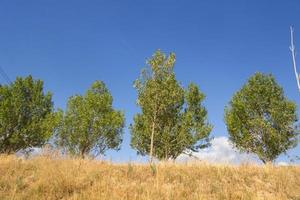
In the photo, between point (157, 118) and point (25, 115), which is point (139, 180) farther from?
point (25, 115)

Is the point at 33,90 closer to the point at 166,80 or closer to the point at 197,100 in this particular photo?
the point at 166,80

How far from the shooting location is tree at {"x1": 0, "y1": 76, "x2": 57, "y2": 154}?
3231 centimetres

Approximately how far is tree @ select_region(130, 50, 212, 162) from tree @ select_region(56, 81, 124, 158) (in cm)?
202

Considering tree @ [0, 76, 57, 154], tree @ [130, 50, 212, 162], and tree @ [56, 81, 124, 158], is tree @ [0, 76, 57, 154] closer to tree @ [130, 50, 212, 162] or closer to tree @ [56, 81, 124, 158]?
tree @ [56, 81, 124, 158]

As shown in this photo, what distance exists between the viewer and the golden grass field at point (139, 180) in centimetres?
786

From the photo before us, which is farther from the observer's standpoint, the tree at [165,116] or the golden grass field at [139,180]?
the tree at [165,116]

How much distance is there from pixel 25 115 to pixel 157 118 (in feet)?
44.9

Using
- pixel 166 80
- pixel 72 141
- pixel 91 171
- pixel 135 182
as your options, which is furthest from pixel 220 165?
pixel 72 141

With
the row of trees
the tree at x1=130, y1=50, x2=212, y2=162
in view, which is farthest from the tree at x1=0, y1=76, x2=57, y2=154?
the tree at x1=130, y1=50, x2=212, y2=162

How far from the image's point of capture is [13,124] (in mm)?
32750

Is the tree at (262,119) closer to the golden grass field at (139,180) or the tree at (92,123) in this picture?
the tree at (92,123)

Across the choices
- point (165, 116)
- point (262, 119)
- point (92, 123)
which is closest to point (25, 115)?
point (92, 123)

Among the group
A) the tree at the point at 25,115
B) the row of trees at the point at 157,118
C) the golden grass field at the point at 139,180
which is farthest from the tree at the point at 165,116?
the golden grass field at the point at 139,180

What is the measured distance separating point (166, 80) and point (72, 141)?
11.8m
